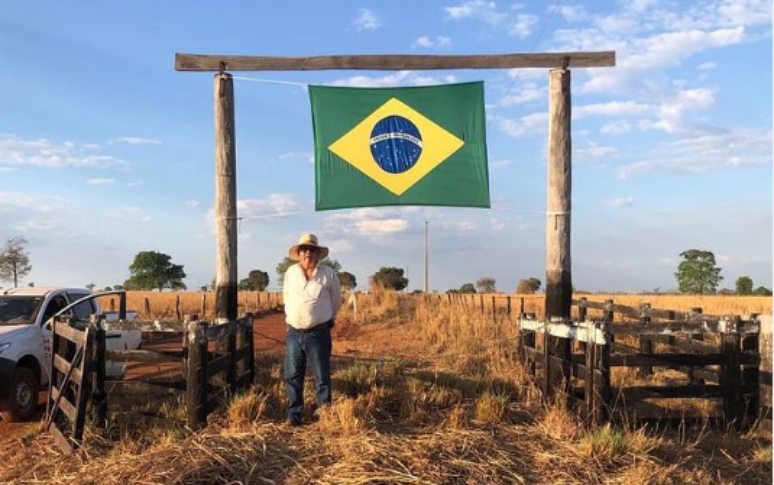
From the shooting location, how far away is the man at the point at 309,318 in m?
6.67

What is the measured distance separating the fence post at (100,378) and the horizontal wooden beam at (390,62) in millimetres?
3510

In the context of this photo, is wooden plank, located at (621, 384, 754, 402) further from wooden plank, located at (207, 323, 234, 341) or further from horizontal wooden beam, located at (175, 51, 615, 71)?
wooden plank, located at (207, 323, 234, 341)

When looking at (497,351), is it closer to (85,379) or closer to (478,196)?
(478,196)

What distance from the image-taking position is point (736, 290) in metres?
72.6

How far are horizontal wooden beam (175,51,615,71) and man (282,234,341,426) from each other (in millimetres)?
2776

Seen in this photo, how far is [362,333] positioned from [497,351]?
8.57m

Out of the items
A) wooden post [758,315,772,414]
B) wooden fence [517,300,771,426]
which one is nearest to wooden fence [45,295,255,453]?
wooden fence [517,300,771,426]

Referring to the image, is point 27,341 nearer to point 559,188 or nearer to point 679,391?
point 559,188

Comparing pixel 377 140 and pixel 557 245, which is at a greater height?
pixel 377 140

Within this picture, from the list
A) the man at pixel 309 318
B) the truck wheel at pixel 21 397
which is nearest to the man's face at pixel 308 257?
the man at pixel 309 318

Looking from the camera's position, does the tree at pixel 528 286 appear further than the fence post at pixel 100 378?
Yes

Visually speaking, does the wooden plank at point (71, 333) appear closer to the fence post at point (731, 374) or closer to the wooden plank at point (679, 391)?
the wooden plank at point (679, 391)

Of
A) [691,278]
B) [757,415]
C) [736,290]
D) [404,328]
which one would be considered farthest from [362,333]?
[736,290]

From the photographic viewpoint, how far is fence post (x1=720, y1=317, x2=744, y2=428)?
7.60 metres
